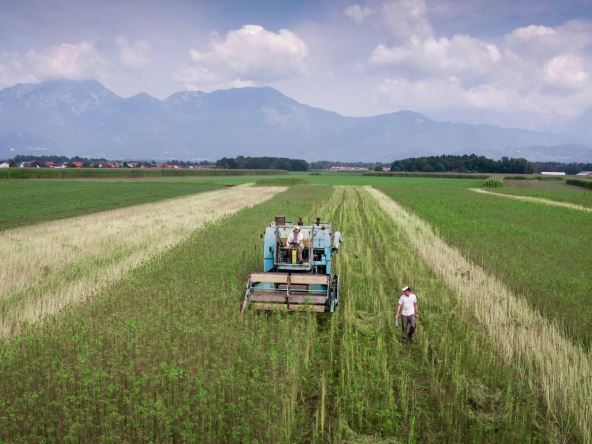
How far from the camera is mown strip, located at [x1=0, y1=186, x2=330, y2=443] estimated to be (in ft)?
21.4

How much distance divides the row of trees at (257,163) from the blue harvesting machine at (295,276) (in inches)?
5697

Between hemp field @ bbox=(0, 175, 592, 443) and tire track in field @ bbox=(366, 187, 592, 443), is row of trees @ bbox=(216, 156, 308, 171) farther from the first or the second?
tire track in field @ bbox=(366, 187, 592, 443)

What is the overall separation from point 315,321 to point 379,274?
17.0 feet

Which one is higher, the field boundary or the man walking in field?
the field boundary

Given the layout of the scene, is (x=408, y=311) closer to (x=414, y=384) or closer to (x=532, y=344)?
(x=414, y=384)

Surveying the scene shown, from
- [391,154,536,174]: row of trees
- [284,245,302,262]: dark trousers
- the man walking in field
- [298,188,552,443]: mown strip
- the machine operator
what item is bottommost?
[298,188,552,443]: mown strip

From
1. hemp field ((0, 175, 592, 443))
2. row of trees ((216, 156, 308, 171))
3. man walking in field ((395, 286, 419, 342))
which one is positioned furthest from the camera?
row of trees ((216, 156, 308, 171))

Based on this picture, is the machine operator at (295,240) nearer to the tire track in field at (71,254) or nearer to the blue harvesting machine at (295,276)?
the blue harvesting machine at (295,276)

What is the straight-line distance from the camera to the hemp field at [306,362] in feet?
22.0

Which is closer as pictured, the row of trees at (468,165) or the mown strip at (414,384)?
the mown strip at (414,384)

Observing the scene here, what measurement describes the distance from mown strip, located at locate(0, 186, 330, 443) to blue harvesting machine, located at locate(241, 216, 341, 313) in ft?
1.17

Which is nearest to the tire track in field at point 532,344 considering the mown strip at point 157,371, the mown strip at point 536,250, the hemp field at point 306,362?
the hemp field at point 306,362

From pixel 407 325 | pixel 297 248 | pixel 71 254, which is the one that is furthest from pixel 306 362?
→ pixel 71 254

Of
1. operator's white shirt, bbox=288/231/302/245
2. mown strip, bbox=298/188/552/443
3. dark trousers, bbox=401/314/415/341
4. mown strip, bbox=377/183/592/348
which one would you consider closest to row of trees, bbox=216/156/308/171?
mown strip, bbox=377/183/592/348
